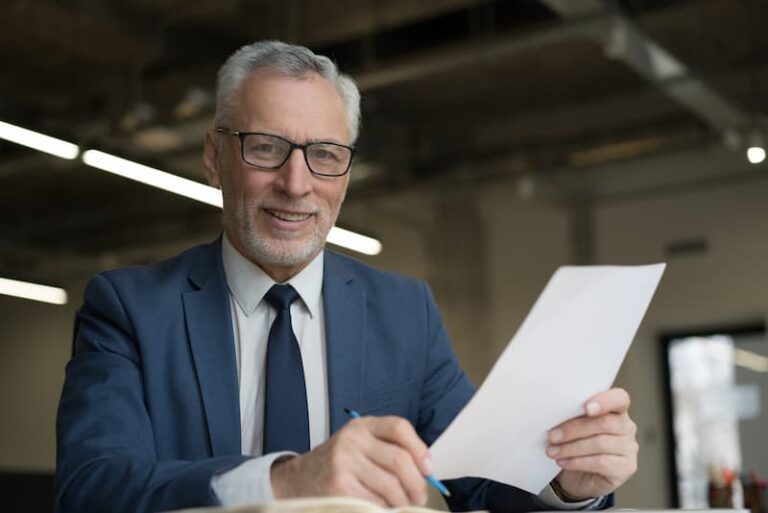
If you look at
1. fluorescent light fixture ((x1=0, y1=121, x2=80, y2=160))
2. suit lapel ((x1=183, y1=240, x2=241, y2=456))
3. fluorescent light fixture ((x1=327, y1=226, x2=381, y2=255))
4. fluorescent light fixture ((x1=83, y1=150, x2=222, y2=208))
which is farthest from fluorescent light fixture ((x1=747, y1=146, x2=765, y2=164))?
suit lapel ((x1=183, y1=240, x2=241, y2=456))

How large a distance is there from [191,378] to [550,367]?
22.7 inches

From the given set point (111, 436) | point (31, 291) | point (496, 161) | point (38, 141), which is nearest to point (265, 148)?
point (111, 436)

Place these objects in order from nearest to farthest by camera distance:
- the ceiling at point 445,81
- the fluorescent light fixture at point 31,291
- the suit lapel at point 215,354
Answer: the suit lapel at point 215,354
the ceiling at point 445,81
the fluorescent light fixture at point 31,291

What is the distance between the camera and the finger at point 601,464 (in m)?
1.33

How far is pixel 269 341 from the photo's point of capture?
160 cm

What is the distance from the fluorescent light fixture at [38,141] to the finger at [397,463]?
499 centimetres

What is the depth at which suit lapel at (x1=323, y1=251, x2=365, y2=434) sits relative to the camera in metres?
1.64

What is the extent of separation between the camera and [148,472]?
1.22 meters

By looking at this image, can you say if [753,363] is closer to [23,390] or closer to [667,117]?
[667,117]

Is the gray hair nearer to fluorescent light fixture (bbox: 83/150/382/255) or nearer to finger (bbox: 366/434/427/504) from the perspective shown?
finger (bbox: 366/434/427/504)

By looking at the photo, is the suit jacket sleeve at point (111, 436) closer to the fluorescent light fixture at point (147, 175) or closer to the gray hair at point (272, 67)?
the gray hair at point (272, 67)

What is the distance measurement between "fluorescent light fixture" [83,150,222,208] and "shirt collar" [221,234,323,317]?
4.37 metres

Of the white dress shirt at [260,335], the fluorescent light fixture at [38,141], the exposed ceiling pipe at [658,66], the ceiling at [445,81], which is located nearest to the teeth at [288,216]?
the white dress shirt at [260,335]

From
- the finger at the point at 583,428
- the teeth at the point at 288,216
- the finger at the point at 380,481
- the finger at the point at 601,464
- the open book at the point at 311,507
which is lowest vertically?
the open book at the point at 311,507
